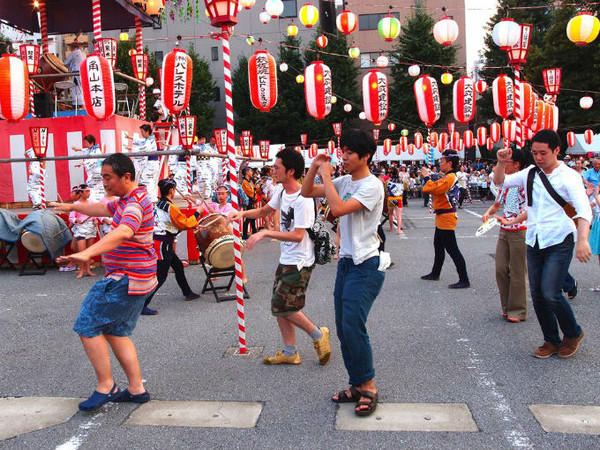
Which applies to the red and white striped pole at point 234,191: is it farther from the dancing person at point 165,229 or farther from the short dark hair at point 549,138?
the short dark hair at point 549,138

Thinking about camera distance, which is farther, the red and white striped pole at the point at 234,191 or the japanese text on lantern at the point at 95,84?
the japanese text on lantern at the point at 95,84

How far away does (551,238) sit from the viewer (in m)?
4.47

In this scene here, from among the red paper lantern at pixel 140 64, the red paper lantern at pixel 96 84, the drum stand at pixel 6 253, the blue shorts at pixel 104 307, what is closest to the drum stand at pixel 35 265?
the drum stand at pixel 6 253

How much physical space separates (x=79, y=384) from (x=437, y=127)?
133ft

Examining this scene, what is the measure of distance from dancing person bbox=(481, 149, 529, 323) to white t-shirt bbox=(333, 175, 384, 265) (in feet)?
8.09

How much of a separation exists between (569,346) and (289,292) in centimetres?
235

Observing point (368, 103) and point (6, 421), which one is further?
point (368, 103)

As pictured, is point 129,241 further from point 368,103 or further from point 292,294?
point 368,103

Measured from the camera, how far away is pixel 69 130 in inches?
544

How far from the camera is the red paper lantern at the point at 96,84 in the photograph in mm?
10211

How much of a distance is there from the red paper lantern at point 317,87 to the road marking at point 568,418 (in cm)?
1019

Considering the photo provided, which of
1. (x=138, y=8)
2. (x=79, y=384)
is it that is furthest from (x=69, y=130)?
(x=79, y=384)

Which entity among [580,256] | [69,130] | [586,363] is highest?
[69,130]

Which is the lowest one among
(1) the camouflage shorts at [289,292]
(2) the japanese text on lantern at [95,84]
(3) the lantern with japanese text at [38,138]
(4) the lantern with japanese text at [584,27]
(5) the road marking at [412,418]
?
(5) the road marking at [412,418]
